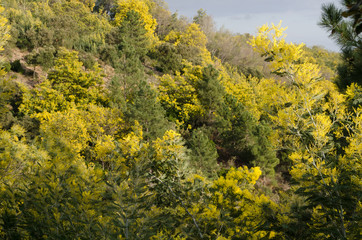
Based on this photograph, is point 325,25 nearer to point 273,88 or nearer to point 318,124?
point 273,88

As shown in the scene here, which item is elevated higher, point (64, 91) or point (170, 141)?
point (170, 141)

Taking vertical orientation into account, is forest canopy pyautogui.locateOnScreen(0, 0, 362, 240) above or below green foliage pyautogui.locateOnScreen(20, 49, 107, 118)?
above

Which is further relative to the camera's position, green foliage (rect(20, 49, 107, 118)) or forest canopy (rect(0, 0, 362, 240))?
green foliage (rect(20, 49, 107, 118))

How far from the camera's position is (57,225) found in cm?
228

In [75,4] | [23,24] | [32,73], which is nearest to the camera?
[32,73]

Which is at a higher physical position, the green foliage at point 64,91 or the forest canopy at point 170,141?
the forest canopy at point 170,141

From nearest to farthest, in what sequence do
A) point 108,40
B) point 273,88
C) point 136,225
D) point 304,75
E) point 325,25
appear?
Result: point 136,225
point 304,75
point 273,88
point 325,25
point 108,40

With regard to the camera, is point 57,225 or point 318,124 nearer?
point 57,225

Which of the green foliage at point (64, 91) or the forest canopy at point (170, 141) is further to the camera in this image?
the green foliage at point (64, 91)

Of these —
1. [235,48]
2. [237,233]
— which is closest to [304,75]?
[237,233]

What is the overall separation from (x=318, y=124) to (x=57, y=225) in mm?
3760

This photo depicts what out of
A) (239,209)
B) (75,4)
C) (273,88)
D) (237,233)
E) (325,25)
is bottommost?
(237,233)

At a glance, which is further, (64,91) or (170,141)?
(64,91)

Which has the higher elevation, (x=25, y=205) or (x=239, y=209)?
(x=239, y=209)
